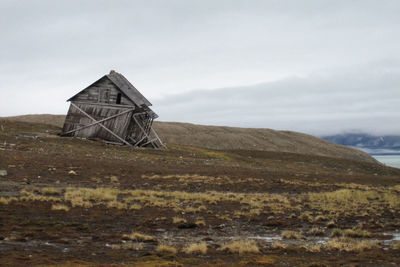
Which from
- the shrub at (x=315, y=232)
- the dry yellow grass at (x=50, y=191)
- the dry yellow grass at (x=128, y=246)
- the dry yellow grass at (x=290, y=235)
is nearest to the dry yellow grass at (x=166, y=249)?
the dry yellow grass at (x=128, y=246)

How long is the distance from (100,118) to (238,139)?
38.9m

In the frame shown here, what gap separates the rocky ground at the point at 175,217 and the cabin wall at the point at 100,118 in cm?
1384

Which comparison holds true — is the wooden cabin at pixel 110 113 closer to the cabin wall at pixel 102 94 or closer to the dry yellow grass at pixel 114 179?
the cabin wall at pixel 102 94

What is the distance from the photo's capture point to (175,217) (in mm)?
16562

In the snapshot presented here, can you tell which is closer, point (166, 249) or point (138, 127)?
point (166, 249)

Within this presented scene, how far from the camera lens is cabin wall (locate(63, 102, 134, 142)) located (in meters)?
48.2

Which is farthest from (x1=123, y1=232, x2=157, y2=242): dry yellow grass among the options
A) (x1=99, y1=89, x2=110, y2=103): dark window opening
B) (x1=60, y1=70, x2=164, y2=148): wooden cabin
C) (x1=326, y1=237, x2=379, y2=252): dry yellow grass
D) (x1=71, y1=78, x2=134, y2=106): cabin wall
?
(x1=99, y1=89, x2=110, y2=103): dark window opening

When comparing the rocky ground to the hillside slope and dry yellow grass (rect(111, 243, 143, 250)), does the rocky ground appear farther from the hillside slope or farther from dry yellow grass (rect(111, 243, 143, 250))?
the hillside slope

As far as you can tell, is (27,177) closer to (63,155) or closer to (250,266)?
(63,155)

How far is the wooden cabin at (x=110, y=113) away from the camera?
48.2 meters

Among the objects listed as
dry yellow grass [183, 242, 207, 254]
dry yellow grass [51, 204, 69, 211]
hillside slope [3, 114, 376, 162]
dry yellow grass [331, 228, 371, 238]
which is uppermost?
hillside slope [3, 114, 376, 162]

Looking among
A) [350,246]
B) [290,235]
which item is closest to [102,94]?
[290,235]

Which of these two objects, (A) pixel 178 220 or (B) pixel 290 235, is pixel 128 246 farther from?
(B) pixel 290 235

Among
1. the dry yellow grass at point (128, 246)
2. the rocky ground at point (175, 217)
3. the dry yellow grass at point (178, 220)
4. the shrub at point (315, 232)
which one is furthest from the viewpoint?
the dry yellow grass at point (178, 220)
